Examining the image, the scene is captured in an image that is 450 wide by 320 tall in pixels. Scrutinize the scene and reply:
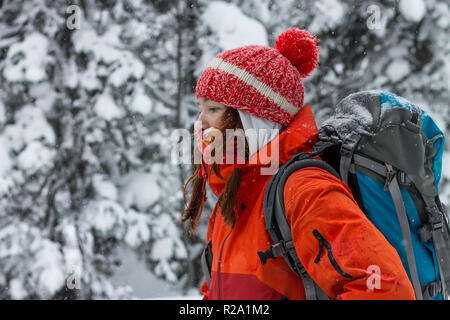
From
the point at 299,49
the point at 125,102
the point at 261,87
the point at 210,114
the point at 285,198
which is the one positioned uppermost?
the point at 125,102

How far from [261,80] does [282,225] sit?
75 centimetres

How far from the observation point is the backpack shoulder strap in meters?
1.38

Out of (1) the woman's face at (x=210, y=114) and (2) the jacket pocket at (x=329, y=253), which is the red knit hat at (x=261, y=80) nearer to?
(1) the woman's face at (x=210, y=114)

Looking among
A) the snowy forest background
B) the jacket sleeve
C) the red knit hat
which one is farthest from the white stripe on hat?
the snowy forest background

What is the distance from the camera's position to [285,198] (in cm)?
141

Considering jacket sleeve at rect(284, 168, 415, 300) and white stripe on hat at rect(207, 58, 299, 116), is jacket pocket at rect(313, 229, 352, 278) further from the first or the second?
white stripe on hat at rect(207, 58, 299, 116)

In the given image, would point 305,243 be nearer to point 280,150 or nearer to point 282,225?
point 282,225

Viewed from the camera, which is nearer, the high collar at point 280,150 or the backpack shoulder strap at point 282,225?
the backpack shoulder strap at point 282,225

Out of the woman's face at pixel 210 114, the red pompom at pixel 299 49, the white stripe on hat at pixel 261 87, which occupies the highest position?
the red pompom at pixel 299 49

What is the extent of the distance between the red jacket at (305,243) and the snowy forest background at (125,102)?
15.6 ft

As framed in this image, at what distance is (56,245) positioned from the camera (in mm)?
6980

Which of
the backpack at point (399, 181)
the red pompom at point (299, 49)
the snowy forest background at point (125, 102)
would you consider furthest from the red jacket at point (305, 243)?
the snowy forest background at point (125, 102)

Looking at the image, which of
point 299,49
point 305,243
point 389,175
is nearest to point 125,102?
point 299,49

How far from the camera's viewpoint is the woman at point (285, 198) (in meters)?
1.25
